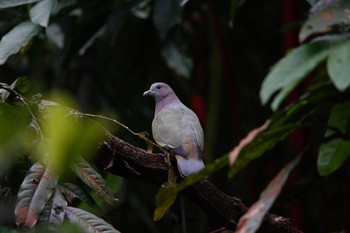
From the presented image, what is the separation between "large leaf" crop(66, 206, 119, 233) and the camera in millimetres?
1781

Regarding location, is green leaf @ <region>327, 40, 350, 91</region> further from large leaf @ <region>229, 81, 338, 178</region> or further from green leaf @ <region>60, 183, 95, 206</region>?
green leaf @ <region>60, 183, 95, 206</region>

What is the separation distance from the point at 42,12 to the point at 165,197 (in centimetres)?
115

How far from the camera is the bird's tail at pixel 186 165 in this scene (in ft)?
8.00

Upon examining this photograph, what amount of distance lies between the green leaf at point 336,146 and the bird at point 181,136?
0.68m

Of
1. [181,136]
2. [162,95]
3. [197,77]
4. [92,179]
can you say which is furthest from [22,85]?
[197,77]

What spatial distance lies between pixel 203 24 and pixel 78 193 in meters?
3.15

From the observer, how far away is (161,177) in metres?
2.26

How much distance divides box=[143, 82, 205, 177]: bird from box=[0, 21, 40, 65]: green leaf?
589 mm

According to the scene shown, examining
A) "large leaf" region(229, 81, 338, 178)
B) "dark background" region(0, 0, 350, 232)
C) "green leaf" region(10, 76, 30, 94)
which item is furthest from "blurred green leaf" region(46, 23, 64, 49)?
"large leaf" region(229, 81, 338, 178)

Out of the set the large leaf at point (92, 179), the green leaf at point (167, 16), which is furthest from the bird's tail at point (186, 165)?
the green leaf at point (167, 16)

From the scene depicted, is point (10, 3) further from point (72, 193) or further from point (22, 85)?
point (72, 193)

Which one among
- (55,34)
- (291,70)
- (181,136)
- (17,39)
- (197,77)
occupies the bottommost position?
(197,77)

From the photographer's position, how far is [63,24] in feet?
12.8

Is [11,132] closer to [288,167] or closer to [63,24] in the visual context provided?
[288,167]
